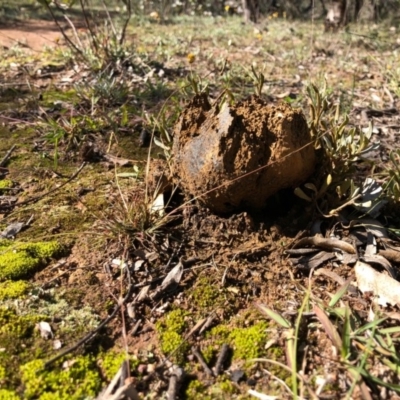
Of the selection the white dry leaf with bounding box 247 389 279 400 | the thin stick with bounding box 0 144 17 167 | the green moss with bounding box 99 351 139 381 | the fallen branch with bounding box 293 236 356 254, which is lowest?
the white dry leaf with bounding box 247 389 279 400

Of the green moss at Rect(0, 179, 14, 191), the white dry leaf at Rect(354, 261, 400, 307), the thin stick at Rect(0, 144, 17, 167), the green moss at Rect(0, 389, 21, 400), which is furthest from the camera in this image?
the thin stick at Rect(0, 144, 17, 167)

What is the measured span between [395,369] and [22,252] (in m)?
1.83

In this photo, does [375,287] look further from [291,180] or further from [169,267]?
[169,267]

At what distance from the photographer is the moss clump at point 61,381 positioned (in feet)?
5.54

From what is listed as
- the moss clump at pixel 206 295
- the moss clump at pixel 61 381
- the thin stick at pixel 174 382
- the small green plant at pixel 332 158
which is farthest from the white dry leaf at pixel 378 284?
the moss clump at pixel 61 381

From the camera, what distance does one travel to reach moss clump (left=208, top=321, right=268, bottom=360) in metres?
1.87

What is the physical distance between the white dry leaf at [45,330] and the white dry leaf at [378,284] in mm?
1444

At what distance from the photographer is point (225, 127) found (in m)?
2.26

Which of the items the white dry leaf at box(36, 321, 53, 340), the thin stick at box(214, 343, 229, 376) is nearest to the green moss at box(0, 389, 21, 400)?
the white dry leaf at box(36, 321, 53, 340)

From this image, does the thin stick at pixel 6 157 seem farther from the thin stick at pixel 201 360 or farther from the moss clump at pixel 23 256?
the thin stick at pixel 201 360

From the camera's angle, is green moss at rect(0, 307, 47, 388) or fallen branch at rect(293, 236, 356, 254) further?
fallen branch at rect(293, 236, 356, 254)

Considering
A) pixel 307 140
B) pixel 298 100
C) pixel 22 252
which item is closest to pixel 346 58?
pixel 298 100

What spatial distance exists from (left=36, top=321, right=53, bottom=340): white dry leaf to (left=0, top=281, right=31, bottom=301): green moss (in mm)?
222

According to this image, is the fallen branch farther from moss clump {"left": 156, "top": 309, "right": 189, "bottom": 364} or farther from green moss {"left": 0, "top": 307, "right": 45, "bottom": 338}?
green moss {"left": 0, "top": 307, "right": 45, "bottom": 338}
